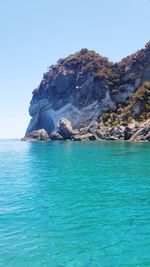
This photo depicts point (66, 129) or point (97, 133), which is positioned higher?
point (66, 129)

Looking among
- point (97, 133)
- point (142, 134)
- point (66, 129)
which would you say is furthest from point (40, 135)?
point (142, 134)

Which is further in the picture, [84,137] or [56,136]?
[56,136]

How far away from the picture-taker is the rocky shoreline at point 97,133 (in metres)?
120

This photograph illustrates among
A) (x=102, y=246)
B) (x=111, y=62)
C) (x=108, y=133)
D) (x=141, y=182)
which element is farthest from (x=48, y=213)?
(x=111, y=62)

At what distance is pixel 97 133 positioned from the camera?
495ft

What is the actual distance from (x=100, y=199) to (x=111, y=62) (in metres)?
175

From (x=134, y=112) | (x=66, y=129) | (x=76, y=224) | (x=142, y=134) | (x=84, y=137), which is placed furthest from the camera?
(x=66, y=129)

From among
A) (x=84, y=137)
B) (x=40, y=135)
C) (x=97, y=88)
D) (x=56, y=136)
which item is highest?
(x=97, y=88)

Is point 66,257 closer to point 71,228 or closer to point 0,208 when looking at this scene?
point 71,228

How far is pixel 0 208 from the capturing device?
952 inches

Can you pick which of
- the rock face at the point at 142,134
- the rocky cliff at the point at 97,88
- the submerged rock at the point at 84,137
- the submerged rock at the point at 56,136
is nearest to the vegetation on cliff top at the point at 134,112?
the rocky cliff at the point at 97,88

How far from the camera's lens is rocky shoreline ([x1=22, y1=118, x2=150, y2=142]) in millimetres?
120331

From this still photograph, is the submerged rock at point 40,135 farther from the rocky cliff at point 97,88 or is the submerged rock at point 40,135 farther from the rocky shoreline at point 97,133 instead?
the rocky cliff at point 97,88

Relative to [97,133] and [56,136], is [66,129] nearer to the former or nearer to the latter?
[56,136]
